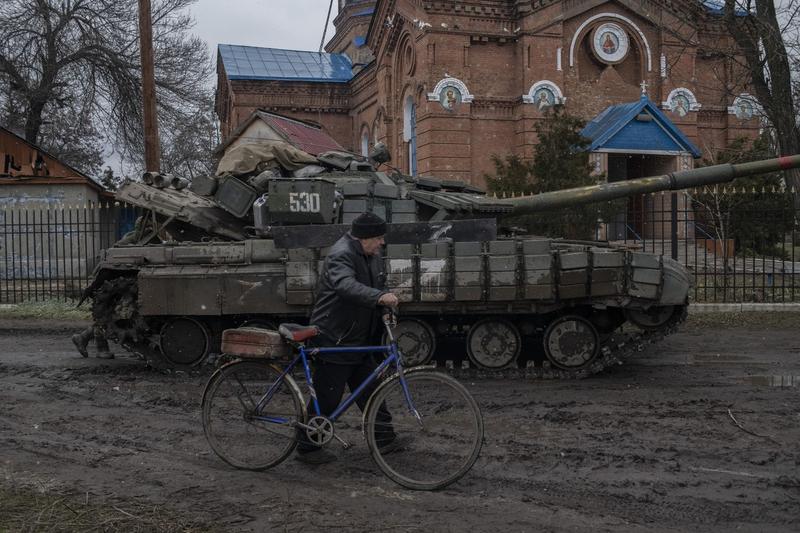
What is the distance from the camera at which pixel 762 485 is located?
15.6 feet

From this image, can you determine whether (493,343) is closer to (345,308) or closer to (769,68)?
(345,308)

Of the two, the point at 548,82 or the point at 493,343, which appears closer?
the point at 493,343

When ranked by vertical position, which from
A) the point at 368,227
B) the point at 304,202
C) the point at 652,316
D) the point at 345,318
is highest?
the point at 304,202

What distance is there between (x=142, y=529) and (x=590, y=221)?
452 inches

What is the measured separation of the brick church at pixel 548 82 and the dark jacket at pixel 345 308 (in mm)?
16175

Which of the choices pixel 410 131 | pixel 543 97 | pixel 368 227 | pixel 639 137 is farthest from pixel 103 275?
pixel 410 131

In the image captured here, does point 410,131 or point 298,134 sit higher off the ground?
point 410,131

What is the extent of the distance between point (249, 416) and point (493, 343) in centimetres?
397

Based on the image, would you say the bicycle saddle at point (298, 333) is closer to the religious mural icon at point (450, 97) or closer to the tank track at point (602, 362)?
the tank track at point (602, 362)

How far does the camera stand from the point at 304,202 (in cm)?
862

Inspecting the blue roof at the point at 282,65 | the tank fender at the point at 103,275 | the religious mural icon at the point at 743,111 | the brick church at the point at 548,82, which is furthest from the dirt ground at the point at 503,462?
the blue roof at the point at 282,65

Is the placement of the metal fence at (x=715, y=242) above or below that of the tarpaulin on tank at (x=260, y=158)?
below

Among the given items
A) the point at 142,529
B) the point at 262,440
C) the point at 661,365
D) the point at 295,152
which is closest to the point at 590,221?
the point at 661,365

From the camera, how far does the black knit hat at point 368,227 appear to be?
500cm
